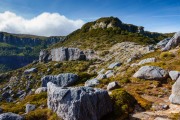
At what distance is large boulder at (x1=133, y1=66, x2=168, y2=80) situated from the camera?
29284 millimetres

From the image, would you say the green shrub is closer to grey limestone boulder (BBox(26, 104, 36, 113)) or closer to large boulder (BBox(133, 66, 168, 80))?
large boulder (BBox(133, 66, 168, 80))

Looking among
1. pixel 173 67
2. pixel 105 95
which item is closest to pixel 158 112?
pixel 105 95

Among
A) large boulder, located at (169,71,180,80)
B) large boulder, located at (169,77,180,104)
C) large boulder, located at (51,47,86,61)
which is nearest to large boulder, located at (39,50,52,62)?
large boulder, located at (51,47,86,61)

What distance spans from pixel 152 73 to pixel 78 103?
581 inches

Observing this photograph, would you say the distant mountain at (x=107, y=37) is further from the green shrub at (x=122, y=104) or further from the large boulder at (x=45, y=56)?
the green shrub at (x=122, y=104)

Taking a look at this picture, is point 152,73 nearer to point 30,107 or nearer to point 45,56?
point 30,107

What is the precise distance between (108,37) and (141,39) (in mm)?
26955

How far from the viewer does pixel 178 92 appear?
73.6ft

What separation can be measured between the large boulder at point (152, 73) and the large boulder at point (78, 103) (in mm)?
11517

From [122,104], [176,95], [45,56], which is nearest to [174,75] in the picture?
[176,95]

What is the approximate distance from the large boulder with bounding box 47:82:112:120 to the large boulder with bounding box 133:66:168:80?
37.8ft

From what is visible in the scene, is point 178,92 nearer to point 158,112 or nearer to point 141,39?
point 158,112

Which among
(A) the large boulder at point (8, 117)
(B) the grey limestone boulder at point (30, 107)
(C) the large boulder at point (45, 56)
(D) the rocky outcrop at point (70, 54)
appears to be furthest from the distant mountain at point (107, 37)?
(A) the large boulder at point (8, 117)

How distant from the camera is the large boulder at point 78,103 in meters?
17.8
